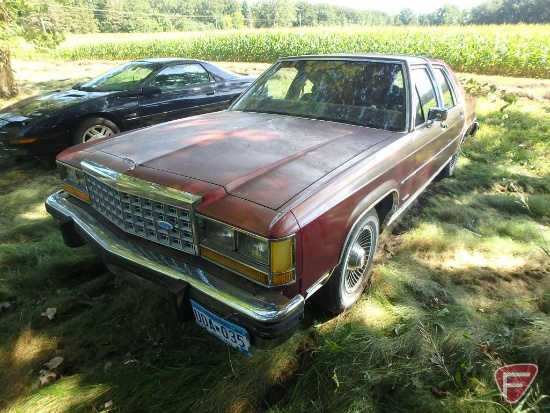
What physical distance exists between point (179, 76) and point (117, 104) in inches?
46.1

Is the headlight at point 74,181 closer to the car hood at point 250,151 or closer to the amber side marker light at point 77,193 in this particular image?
the amber side marker light at point 77,193

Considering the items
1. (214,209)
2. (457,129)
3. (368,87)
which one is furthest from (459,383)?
(457,129)

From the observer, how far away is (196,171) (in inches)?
78.0

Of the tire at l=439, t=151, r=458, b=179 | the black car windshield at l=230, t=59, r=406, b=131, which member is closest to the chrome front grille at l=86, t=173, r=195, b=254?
the black car windshield at l=230, t=59, r=406, b=131

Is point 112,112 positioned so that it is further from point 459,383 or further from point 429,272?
point 459,383

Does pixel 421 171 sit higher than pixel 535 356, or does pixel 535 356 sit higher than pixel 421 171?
pixel 421 171

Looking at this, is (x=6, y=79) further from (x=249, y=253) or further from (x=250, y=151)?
(x=249, y=253)

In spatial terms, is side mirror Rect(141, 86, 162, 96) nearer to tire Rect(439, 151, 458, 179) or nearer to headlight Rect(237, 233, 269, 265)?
tire Rect(439, 151, 458, 179)

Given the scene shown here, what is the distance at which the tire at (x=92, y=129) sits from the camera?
15.3 ft

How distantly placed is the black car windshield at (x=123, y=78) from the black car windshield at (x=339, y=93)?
2695mm

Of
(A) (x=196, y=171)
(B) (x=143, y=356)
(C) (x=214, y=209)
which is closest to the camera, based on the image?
(C) (x=214, y=209)

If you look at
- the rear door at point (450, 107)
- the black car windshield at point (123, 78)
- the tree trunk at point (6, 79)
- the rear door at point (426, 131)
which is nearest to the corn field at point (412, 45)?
the rear door at point (450, 107)

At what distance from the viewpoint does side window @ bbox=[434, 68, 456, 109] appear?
3732 mm

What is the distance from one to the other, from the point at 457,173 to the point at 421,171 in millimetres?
2177
